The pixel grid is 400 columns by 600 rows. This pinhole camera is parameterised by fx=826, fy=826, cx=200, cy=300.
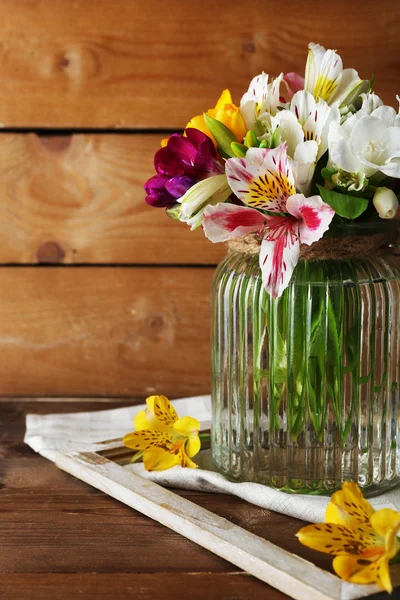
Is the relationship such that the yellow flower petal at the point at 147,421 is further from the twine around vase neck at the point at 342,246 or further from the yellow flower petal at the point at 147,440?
the twine around vase neck at the point at 342,246

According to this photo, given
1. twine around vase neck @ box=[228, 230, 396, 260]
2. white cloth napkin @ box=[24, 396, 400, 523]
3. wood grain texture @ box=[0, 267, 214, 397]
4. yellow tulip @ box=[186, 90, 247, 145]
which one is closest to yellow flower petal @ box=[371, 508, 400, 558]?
white cloth napkin @ box=[24, 396, 400, 523]

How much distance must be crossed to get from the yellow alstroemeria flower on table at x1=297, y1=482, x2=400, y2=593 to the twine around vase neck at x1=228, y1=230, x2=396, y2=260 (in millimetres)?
194

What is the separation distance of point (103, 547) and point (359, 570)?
21 cm

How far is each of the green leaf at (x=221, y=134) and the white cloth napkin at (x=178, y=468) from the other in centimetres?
29

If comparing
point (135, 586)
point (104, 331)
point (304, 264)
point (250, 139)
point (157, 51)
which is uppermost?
point (157, 51)

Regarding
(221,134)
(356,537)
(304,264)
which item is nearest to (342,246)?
(304,264)

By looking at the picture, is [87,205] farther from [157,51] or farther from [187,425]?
[187,425]

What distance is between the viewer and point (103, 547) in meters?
0.66

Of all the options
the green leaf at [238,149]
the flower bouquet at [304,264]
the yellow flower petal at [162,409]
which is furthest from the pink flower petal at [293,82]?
the yellow flower petal at [162,409]

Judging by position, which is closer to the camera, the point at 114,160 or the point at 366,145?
the point at 366,145

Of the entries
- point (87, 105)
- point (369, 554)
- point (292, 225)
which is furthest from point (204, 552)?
point (87, 105)

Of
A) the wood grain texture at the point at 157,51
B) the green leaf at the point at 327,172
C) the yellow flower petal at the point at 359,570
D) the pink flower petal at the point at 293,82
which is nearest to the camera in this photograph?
the yellow flower petal at the point at 359,570

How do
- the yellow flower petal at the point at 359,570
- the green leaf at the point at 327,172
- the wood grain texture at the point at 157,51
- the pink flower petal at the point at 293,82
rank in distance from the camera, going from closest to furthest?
1. the yellow flower petal at the point at 359,570
2. the green leaf at the point at 327,172
3. the pink flower petal at the point at 293,82
4. the wood grain texture at the point at 157,51

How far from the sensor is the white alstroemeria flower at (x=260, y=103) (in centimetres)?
71
